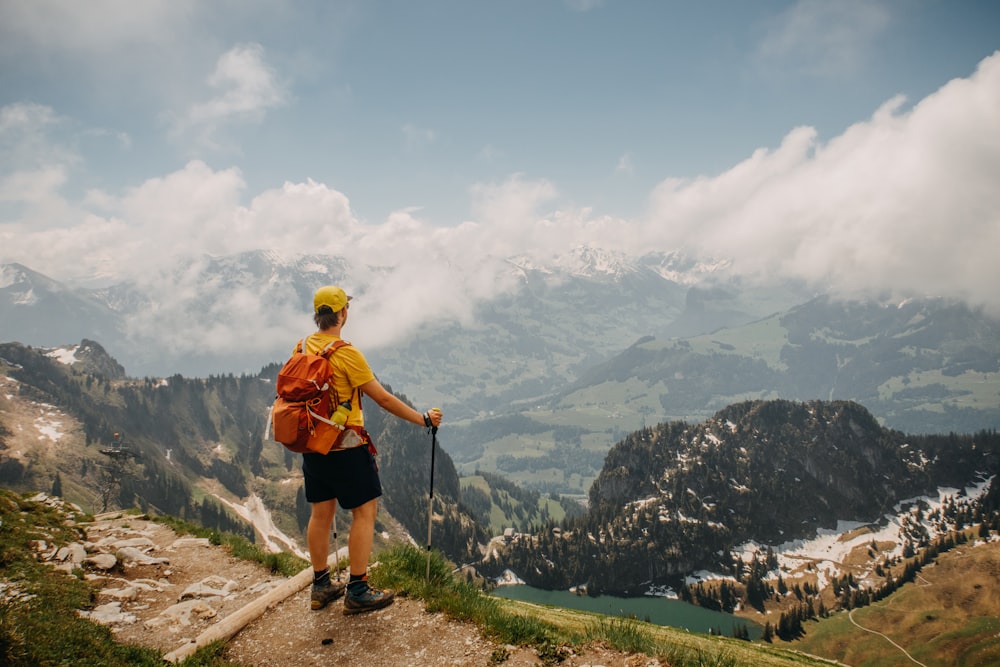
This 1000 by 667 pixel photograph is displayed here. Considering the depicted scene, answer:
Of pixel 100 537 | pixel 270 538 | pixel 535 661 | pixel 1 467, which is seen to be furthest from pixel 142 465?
pixel 535 661

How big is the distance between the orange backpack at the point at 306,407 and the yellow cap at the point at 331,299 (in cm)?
105

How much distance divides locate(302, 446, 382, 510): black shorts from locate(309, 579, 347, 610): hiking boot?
5.61 feet

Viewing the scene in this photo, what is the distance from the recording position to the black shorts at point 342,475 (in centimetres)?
809

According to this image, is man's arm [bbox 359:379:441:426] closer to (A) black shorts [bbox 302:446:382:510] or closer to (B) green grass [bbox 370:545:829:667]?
(A) black shorts [bbox 302:446:382:510]

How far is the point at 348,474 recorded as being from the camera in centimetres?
816

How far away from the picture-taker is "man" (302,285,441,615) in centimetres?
809

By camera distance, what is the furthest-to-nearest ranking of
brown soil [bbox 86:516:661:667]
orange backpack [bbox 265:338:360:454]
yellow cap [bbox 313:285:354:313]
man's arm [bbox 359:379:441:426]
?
yellow cap [bbox 313:285:354:313] < man's arm [bbox 359:379:441:426] < orange backpack [bbox 265:338:360:454] < brown soil [bbox 86:516:661:667]

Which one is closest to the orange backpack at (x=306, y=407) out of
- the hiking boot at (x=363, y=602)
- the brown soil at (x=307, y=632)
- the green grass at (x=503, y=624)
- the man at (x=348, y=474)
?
the man at (x=348, y=474)

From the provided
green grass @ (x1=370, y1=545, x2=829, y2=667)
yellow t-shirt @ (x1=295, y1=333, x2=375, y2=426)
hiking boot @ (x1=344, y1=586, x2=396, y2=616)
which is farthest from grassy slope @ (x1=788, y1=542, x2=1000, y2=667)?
yellow t-shirt @ (x1=295, y1=333, x2=375, y2=426)

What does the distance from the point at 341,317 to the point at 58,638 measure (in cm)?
567

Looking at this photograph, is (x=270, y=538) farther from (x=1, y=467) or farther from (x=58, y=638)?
(x=58, y=638)

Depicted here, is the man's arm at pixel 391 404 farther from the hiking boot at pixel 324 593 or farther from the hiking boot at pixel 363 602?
the hiking boot at pixel 324 593

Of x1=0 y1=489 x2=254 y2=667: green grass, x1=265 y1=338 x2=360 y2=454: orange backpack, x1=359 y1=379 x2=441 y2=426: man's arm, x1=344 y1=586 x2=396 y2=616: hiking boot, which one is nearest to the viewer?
x1=0 y1=489 x2=254 y2=667: green grass

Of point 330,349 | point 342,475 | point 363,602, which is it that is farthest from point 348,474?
point 363,602
